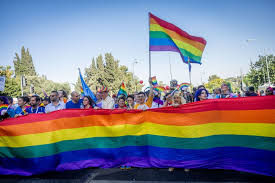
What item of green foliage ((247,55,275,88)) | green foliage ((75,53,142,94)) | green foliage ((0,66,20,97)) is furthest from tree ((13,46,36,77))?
green foliage ((247,55,275,88))

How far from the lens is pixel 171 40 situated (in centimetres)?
474

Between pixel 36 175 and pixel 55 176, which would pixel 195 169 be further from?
pixel 36 175

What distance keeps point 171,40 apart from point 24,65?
2963 inches

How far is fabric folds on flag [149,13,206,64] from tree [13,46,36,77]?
72.0m

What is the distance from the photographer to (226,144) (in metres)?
3.44

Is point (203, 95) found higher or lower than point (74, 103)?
higher

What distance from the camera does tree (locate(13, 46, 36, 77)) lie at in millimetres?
65250

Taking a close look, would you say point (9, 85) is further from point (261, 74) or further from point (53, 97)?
point (261, 74)

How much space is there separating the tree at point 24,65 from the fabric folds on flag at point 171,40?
7198 centimetres

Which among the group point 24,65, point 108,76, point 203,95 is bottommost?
point 203,95

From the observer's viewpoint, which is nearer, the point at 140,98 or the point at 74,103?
the point at 140,98

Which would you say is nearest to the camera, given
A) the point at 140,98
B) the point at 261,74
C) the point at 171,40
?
the point at 171,40

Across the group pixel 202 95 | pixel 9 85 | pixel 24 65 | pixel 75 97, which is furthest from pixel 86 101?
pixel 24 65

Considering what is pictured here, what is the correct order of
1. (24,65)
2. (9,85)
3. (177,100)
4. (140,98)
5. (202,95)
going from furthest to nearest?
1. (24,65)
2. (9,85)
3. (140,98)
4. (202,95)
5. (177,100)
